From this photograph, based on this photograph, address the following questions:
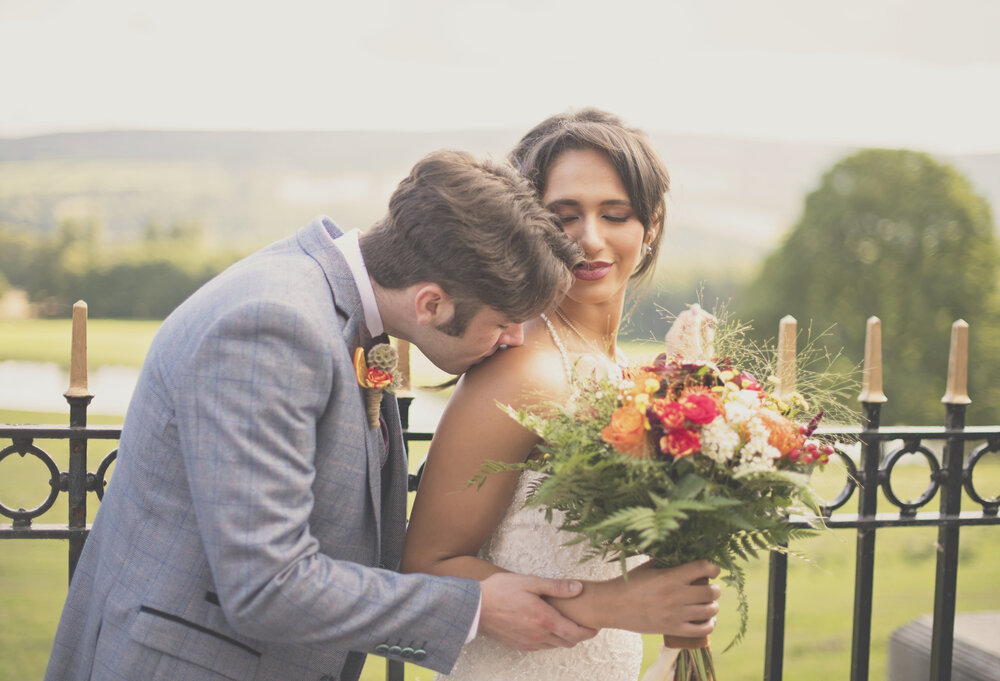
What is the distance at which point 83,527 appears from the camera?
98.7 inches

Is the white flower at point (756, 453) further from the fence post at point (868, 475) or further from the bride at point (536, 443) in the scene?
the fence post at point (868, 475)

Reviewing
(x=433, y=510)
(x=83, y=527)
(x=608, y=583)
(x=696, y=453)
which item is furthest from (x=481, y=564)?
(x=83, y=527)

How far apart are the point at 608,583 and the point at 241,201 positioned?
7.70 meters

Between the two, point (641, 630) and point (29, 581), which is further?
point (29, 581)

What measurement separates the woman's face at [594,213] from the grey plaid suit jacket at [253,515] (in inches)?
25.8

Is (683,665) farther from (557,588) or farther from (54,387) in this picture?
(54,387)

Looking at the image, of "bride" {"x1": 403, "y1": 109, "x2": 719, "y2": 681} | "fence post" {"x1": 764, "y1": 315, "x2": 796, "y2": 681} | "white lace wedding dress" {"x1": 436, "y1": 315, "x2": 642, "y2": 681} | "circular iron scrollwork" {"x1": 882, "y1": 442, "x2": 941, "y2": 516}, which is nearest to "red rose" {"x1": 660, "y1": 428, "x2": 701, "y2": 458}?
"bride" {"x1": 403, "y1": 109, "x2": 719, "y2": 681}

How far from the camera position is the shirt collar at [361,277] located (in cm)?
188

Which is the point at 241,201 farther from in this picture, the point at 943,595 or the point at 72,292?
the point at 943,595

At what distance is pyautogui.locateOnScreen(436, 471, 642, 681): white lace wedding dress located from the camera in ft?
6.95

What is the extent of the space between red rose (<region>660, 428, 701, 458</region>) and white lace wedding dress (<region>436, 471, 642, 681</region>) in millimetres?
546

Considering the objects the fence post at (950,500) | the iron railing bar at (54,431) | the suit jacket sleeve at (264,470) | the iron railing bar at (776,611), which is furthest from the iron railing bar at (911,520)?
the iron railing bar at (54,431)

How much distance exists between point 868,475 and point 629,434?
64.8 inches

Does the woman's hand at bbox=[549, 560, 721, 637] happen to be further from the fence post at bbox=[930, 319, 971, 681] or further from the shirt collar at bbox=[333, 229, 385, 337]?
the fence post at bbox=[930, 319, 971, 681]
